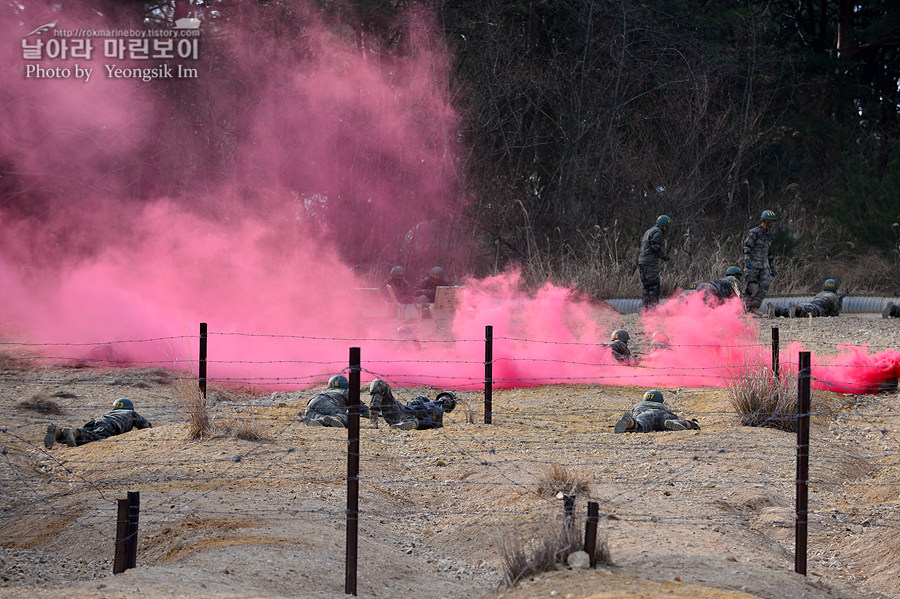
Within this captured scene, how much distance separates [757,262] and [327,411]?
36.9 ft

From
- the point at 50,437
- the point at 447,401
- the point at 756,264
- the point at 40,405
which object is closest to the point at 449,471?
the point at 447,401

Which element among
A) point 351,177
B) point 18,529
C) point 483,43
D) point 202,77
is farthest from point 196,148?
point 18,529

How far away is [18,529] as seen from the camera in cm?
692

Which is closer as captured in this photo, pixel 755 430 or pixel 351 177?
pixel 755 430

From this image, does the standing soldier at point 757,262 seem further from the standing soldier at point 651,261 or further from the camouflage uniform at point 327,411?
the camouflage uniform at point 327,411

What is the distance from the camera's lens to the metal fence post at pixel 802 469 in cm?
575

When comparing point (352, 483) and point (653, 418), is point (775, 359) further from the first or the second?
point (352, 483)

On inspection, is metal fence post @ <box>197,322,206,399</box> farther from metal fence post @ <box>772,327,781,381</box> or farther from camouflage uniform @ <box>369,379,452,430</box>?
metal fence post @ <box>772,327,781,381</box>

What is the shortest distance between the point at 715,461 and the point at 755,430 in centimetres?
102

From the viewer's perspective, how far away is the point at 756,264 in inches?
723

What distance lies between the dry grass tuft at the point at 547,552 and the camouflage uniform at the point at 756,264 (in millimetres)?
13795

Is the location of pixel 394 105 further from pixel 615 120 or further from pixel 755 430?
pixel 755 430

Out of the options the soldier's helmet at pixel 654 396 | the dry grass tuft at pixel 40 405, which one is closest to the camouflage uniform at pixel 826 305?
the soldier's helmet at pixel 654 396

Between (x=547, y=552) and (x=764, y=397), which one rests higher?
(x=764, y=397)
